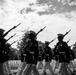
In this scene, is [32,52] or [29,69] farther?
[32,52]

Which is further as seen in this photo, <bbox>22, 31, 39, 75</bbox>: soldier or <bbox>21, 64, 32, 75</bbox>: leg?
<bbox>22, 31, 39, 75</bbox>: soldier

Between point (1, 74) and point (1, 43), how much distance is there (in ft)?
4.01

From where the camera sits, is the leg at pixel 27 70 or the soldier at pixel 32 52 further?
the soldier at pixel 32 52

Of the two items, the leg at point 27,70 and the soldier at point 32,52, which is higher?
the soldier at point 32,52

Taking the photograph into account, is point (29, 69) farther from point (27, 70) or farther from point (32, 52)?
point (32, 52)

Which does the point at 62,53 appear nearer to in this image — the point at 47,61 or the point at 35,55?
the point at 35,55

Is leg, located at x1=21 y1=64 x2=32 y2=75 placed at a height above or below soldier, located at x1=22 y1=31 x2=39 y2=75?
below

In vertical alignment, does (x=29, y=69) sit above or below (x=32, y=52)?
below

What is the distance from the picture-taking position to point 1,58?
317 inches

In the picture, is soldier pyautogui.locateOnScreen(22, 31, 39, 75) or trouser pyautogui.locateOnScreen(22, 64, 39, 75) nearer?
trouser pyautogui.locateOnScreen(22, 64, 39, 75)

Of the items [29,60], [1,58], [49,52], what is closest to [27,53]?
[29,60]

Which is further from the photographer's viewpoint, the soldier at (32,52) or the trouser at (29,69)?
the soldier at (32,52)

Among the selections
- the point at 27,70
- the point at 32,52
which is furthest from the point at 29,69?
the point at 32,52

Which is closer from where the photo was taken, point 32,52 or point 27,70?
point 27,70
